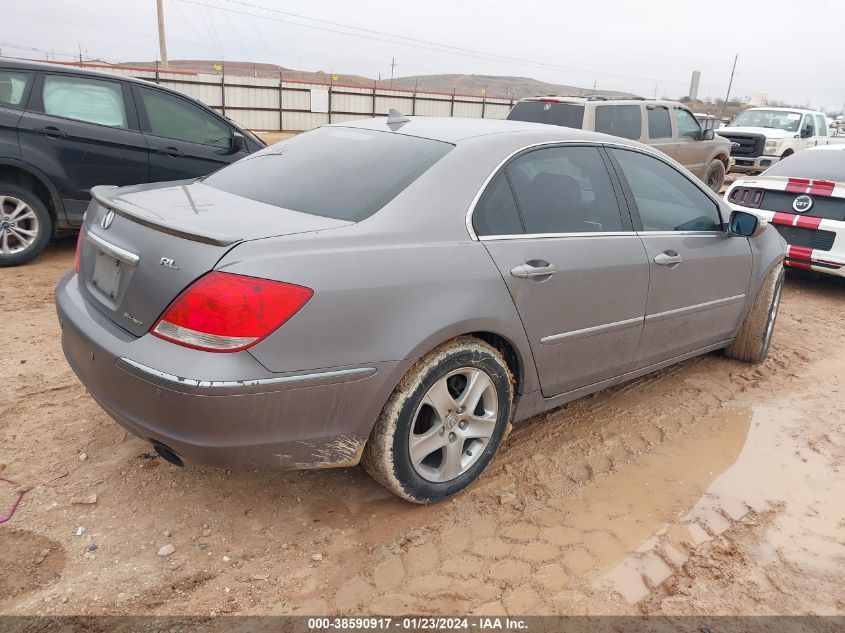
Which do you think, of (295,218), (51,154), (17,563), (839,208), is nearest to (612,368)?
(295,218)

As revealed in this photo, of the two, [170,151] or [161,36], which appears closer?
[170,151]

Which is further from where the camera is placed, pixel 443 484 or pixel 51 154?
A: pixel 51 154

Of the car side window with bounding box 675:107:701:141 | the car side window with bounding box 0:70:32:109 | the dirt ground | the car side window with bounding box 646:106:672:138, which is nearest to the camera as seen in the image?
the dirt ground

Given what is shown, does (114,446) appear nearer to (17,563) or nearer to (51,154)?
(17,563)

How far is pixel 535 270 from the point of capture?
109 inches

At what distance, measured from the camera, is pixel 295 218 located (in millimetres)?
2477

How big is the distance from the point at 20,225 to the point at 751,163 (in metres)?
14.1

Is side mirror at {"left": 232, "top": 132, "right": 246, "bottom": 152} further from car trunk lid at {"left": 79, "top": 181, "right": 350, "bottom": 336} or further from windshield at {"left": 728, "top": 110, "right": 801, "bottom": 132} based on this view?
windshield at {"left": 728, "top": 110, "right": 801, "bottom": 132}

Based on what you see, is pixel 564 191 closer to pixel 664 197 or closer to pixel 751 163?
pixel 664 197

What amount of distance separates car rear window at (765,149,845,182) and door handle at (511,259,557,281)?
508 cm

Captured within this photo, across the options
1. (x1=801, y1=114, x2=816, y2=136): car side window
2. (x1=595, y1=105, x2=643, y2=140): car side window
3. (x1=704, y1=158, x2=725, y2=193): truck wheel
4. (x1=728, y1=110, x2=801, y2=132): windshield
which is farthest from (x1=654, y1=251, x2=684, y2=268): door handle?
(x1=801, y1=114, x2=816, y2=136): car side window

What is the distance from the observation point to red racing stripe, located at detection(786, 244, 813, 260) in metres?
6.17

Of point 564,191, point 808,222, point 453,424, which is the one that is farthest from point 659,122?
point 453,424

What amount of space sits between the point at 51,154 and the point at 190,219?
4.09 m
